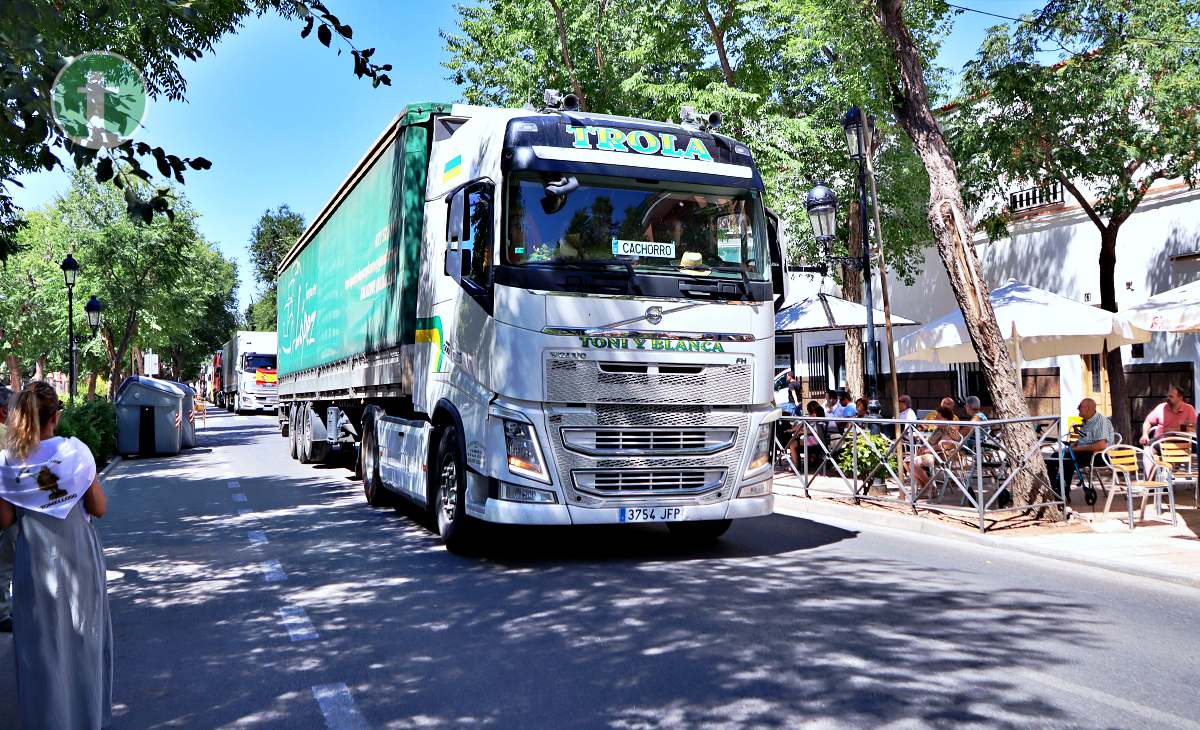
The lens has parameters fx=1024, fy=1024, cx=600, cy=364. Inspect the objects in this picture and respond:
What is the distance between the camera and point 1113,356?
1794cm

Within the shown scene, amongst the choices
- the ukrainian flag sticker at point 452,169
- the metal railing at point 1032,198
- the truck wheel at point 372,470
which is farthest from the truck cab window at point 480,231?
the metal railing at point 1032,198

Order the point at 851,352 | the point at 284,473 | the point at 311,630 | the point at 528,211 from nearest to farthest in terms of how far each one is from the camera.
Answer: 1. the point at 311,630
2. the point at 528,211
3. the point at 284,473
4. the point at 851,352

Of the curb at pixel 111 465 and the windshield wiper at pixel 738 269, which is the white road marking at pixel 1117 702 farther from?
the curb at pixel 111 465

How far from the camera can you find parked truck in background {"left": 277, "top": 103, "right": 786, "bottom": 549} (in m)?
7.77

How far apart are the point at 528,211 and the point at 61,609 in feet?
15.5

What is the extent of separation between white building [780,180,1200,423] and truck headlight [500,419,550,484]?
14367mm

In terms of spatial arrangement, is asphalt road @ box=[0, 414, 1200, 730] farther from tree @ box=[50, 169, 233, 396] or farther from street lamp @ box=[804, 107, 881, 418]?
tree @ box=[50, 169, 233, 396]

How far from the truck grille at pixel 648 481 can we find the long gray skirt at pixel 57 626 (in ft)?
13.4

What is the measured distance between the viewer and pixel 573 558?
856 cm

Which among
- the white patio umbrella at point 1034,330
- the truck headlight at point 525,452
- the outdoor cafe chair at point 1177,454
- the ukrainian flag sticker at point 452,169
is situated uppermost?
the ukrainian flag sticker at point 452,169

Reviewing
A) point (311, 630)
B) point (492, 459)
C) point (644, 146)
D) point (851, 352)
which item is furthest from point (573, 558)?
point (851, 352)

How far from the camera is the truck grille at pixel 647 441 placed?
779 centimetres

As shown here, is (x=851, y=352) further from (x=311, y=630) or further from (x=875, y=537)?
(x=311, y=630)

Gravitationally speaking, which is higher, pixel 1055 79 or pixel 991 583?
pixel 1055 79
